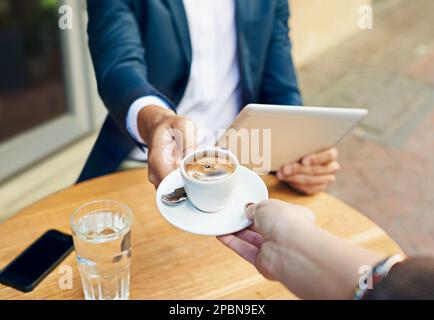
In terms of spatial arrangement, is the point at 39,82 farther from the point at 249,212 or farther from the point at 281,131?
the point at 249,212

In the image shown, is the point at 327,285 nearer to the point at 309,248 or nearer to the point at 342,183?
the point at 309,248

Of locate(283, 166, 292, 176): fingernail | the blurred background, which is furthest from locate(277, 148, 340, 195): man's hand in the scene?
the blurred background

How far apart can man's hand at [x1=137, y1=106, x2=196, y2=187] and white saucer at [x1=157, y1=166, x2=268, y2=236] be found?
48 mm

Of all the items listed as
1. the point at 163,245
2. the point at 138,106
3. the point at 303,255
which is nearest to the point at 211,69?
the point at 138,106

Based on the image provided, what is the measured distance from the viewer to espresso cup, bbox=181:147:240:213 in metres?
0.86

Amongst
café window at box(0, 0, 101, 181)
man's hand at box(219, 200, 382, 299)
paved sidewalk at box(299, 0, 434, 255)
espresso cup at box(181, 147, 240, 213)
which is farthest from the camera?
paved sidewalk at box(299, 0, 434, 255)

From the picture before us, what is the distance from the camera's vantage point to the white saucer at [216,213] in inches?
33.9

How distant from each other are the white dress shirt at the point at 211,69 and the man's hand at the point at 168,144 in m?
0.32

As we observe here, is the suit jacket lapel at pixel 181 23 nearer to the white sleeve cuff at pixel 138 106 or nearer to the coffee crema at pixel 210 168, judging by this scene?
the white sleeve cuff at pixel 138 106

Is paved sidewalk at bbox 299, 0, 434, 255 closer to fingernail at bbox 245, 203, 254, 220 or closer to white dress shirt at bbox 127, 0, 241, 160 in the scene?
white dress shirt at bbox 127, 0, 241, 160

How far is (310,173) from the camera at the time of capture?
1.27 m

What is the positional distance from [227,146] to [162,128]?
5.6 inches

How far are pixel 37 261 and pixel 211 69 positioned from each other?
2.34 ft
